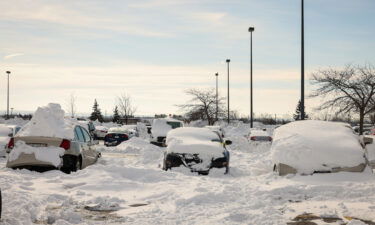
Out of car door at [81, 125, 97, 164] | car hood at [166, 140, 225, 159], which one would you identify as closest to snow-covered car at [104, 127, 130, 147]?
car door at [81, 125, 97, 164]

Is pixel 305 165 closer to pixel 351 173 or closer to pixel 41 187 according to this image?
pixel 351 173

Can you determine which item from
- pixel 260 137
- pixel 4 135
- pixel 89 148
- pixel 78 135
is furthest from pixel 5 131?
pixel 260 137

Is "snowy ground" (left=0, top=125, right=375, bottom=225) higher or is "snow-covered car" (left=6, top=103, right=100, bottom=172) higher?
"snow-covered car" (left=6, top=103, right=100, bottom=172)

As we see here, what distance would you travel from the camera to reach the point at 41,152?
35.5 feet

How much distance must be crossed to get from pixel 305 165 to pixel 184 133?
15.4 feet

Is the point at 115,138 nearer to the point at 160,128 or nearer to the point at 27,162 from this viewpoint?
the point at 160,128

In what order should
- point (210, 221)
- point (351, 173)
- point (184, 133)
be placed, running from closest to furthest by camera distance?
point (210, 221) → point (351, 173) → point (184, 133)

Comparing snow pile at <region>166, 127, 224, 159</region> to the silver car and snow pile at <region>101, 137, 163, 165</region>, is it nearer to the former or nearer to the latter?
the silver car

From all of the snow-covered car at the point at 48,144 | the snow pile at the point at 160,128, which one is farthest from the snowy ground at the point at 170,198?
the snow pile at the point at 160,128

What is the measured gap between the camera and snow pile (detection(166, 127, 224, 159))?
39.8ft

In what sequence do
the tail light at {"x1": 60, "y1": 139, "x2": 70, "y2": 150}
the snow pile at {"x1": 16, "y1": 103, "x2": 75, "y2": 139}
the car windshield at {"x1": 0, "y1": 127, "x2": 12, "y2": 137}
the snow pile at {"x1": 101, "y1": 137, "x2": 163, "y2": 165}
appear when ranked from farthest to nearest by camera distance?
1. the car windshield at {"x1": 0, "y1": 127, "x2": 12, "y2": 137}
2. the snow pile at {"x1": 101, "y1": 137, "x2": 163, "y2": 165}
3. the snow pile at {"x1": 16, "y1": 103, "x2": 75, "y2": 139}
4. the tail light at {"x1": 60, "y1": 139, "x2": 70, "y2": 150}

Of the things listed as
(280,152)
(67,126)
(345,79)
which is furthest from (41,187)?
(345,79)

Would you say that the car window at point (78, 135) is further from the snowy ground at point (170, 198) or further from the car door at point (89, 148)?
the snowy ground at point (170, 198)

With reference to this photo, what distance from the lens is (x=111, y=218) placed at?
6742mm
